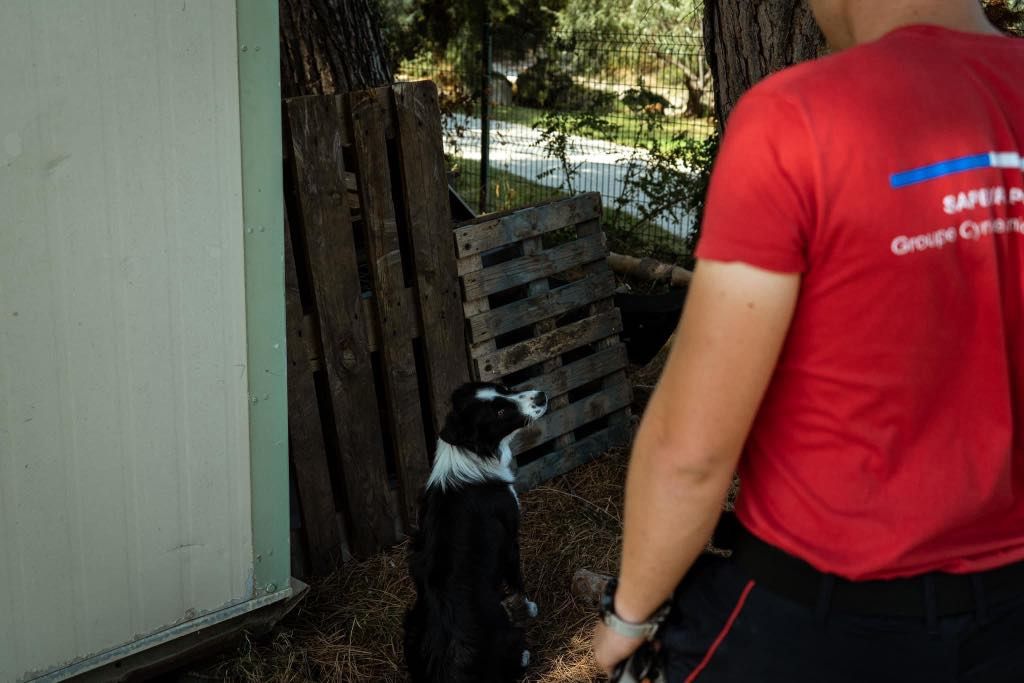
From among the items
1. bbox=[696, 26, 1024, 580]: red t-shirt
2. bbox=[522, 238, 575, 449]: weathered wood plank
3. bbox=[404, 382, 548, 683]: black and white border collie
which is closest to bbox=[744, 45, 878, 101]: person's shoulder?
bbox=[696, 26, 1024, 580]: red t-shirt

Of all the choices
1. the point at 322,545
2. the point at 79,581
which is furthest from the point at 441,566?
the point at 79,581

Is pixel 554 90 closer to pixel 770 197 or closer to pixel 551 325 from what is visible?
pixel 551 325

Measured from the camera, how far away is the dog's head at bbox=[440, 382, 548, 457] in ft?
13.2

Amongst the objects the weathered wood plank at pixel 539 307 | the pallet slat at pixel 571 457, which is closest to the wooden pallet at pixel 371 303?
the weathered wood plank at pixel 539 307

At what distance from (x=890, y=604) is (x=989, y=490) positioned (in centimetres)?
20

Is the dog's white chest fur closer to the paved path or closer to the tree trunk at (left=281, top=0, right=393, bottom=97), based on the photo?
the tree trunk at (left=281, top=0, right=393, bottom=97)

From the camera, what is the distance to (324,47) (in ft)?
17.0

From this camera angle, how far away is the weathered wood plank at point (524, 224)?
470 cm

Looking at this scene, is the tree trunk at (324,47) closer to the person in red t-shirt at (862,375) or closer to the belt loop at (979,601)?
the person in red t-shirt at (862,375)

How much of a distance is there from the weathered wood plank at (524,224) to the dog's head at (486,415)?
2.42 feet

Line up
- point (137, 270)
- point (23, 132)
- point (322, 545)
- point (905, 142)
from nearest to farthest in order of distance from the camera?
point (905, 142) → point (23, 132) → point (137, 270) → point (322, 545)

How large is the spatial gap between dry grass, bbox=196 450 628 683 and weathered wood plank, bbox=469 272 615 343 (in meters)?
0.85

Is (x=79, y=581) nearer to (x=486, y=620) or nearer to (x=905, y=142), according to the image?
(x=486, y=620)

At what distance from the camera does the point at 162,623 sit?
11.0 feet
